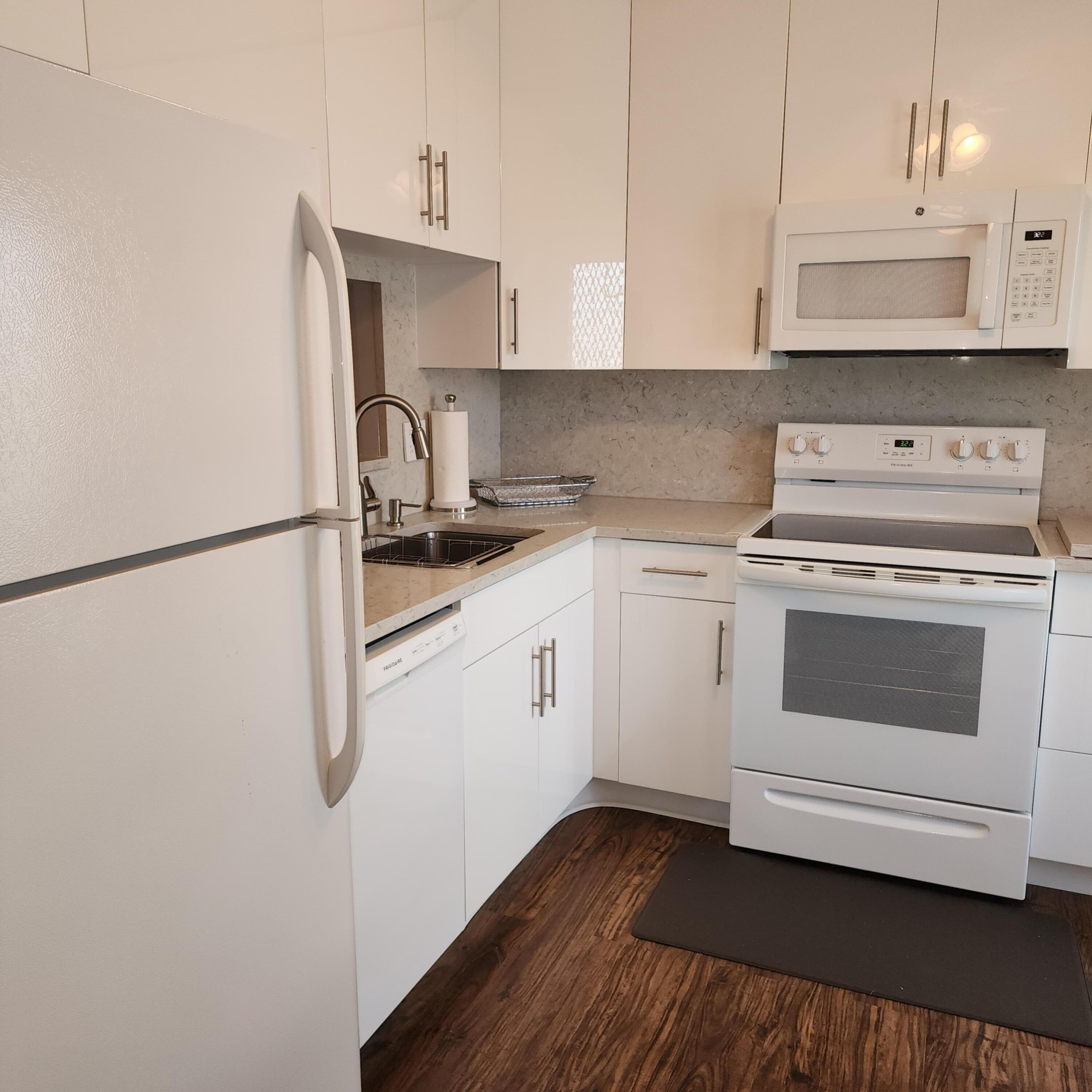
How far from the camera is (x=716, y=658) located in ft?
8.25

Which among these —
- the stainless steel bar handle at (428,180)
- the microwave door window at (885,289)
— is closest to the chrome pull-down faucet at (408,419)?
the stainless steel bar handle at (428,180)

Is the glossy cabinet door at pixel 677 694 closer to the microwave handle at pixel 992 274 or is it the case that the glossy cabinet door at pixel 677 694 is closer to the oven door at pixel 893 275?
the oven door at pixel 893 275

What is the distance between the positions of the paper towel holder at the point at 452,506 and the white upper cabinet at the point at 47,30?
1545mm

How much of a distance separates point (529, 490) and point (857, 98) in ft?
4.63

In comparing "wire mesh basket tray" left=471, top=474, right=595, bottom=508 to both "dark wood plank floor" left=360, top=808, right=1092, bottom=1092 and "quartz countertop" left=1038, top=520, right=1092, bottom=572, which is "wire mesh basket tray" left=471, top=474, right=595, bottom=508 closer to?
"dark wood plank floor" left=360, top=808, right=1092, bottom=1092

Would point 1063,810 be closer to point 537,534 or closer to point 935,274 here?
point 935,274

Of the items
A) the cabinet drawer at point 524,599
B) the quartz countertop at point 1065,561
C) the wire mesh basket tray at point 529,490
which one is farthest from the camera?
the wire mesh basket tray at point 529,490

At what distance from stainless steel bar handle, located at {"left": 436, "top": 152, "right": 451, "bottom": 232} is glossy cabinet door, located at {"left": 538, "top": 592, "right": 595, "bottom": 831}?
3.35ft

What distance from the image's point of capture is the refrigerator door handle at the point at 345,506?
1.11m

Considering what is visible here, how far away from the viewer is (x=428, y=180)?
2.16 meters

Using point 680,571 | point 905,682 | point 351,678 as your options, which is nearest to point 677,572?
point 680,571

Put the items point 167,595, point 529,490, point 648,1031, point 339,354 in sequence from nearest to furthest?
point 167,595
point 339,354
point 648,1031
point 529,490

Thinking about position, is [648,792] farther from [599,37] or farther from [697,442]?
[599,37]

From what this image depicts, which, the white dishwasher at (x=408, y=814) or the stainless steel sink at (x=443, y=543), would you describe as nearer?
the white dishwasher at (x=408, y=814)
